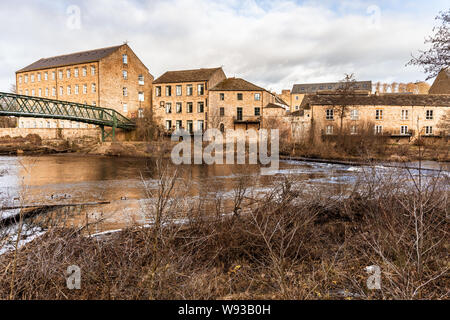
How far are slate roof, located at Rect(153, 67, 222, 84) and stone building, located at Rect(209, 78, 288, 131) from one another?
89.9 inches

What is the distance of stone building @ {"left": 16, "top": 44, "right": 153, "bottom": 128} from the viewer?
135 ft

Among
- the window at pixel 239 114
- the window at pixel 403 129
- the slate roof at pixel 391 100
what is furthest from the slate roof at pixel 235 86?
the window at pixel 403 129

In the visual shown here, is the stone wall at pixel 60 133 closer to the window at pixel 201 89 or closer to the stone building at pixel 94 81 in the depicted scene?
the stone building at pixel 94 81

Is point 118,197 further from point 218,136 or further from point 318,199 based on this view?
point 218,136

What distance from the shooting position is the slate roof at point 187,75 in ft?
133

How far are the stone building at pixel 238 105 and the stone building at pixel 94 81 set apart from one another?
1282 cm

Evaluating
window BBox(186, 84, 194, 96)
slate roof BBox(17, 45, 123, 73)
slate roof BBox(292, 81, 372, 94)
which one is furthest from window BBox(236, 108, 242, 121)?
slate roof BBox(292, 81, 372, 94)

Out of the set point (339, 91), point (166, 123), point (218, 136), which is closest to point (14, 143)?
point (166, 123)

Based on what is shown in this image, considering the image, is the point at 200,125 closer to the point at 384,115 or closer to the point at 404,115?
the point at 384,115

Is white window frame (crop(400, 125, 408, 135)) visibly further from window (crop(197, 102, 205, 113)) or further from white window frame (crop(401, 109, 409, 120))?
window (crop(197, 102, 205, 113))

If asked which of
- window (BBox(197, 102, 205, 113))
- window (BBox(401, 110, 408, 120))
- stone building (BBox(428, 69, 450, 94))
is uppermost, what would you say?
stone building (BBox(428, 69, 450, 94))

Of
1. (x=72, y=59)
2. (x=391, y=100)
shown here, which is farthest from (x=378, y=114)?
(x=72, y=59)

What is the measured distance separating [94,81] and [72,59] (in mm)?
7713
